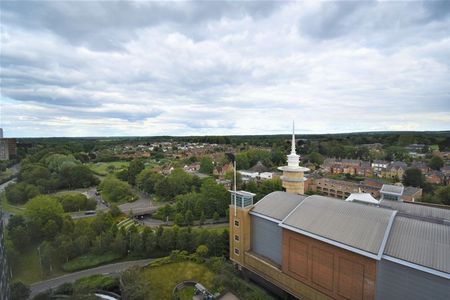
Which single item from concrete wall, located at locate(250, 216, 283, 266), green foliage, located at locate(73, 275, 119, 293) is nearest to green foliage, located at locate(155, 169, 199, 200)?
green foliage, located at locate(73, 275, 119, 293)

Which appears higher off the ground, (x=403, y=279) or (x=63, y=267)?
(x=403, y=279)

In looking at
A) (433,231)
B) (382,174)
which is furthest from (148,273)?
(382,174)

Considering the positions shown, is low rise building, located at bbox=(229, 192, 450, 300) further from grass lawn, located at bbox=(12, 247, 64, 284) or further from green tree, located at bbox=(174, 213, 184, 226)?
grass lawn, located at bbox=(12, 247, 64, 284)

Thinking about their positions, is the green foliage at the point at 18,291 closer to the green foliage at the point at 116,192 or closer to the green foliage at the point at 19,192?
the green foliage at the point at 116,192

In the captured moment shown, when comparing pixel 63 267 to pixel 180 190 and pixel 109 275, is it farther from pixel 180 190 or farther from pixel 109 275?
pixel 180 190


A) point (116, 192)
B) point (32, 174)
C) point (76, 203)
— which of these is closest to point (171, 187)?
point (116, 192)

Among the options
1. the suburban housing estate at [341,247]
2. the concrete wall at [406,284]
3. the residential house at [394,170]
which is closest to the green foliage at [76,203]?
the suburban housing estate at [341,247]
